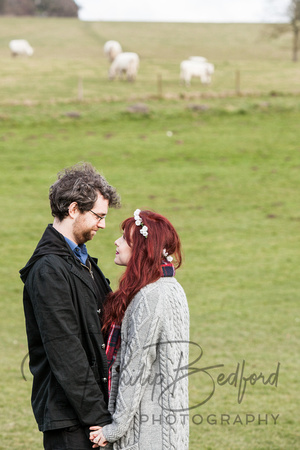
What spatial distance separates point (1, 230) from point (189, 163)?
6.61 meters

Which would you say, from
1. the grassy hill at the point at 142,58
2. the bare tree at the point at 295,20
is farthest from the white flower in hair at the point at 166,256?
the bare tree at the point at 295,20

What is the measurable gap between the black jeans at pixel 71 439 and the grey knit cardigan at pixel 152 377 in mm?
111

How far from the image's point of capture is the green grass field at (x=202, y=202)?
6637mm

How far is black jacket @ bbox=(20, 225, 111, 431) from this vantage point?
290 centimetres

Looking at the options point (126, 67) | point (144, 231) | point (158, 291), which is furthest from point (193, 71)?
point (158, 291)

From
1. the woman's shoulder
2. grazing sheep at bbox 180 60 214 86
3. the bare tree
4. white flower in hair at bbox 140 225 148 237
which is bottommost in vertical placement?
the woman's shoulder

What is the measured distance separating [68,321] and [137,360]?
0.37 m

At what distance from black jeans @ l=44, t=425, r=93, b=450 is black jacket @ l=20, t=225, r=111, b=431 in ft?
0.16

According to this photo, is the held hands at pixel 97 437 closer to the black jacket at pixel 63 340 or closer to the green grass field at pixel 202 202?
the black jacket at pixel 63 340

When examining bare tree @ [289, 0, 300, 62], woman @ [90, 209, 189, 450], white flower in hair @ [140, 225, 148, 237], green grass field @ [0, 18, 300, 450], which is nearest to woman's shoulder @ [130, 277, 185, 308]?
woman @ [90, 209, 189, 450]

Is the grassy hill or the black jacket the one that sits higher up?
the grassy hill

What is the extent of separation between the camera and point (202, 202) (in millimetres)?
15938

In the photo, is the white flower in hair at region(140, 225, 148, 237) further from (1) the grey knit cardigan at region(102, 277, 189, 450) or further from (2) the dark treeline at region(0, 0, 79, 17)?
(2) the dark treeline at region(0, 0, 79, 17)

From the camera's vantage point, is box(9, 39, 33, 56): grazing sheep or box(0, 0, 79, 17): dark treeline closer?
box(9, 39, 33, 56): grazing sheep
